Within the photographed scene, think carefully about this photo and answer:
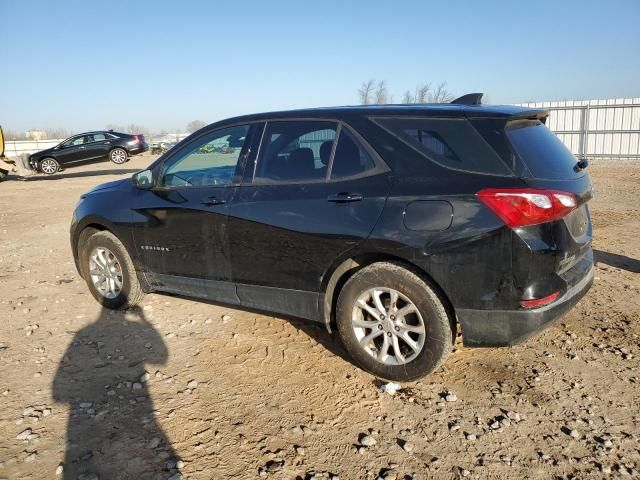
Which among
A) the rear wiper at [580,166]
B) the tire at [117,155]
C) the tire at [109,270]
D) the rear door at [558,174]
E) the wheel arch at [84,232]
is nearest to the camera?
the rear door at [558,174]

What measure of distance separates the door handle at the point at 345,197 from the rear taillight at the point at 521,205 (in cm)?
76

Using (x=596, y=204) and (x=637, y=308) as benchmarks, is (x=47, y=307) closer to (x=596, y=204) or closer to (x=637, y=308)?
(x=637, y=308)

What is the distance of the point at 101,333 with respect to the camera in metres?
4.22

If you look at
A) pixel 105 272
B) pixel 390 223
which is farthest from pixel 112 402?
pixel 390 223

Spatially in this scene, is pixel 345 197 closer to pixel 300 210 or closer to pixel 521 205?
pixel 300 210

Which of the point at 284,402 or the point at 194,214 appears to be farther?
the point at 194,214

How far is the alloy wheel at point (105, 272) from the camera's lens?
468 cm

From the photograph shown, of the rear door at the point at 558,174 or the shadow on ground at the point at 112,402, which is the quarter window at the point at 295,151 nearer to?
the rear door at the point at 558,174

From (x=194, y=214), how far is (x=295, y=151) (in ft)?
3.30

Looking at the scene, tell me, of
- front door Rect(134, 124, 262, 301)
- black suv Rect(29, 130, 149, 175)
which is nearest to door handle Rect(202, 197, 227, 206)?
front door Rect(134, 124, 262, 301)

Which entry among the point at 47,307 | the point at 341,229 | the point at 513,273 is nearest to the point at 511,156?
the point at 513,273

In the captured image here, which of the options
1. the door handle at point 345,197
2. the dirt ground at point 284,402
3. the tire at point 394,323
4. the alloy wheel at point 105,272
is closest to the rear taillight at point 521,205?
the tire at point 394,323

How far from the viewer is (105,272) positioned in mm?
4750

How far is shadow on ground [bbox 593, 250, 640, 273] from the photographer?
17.8 ft
